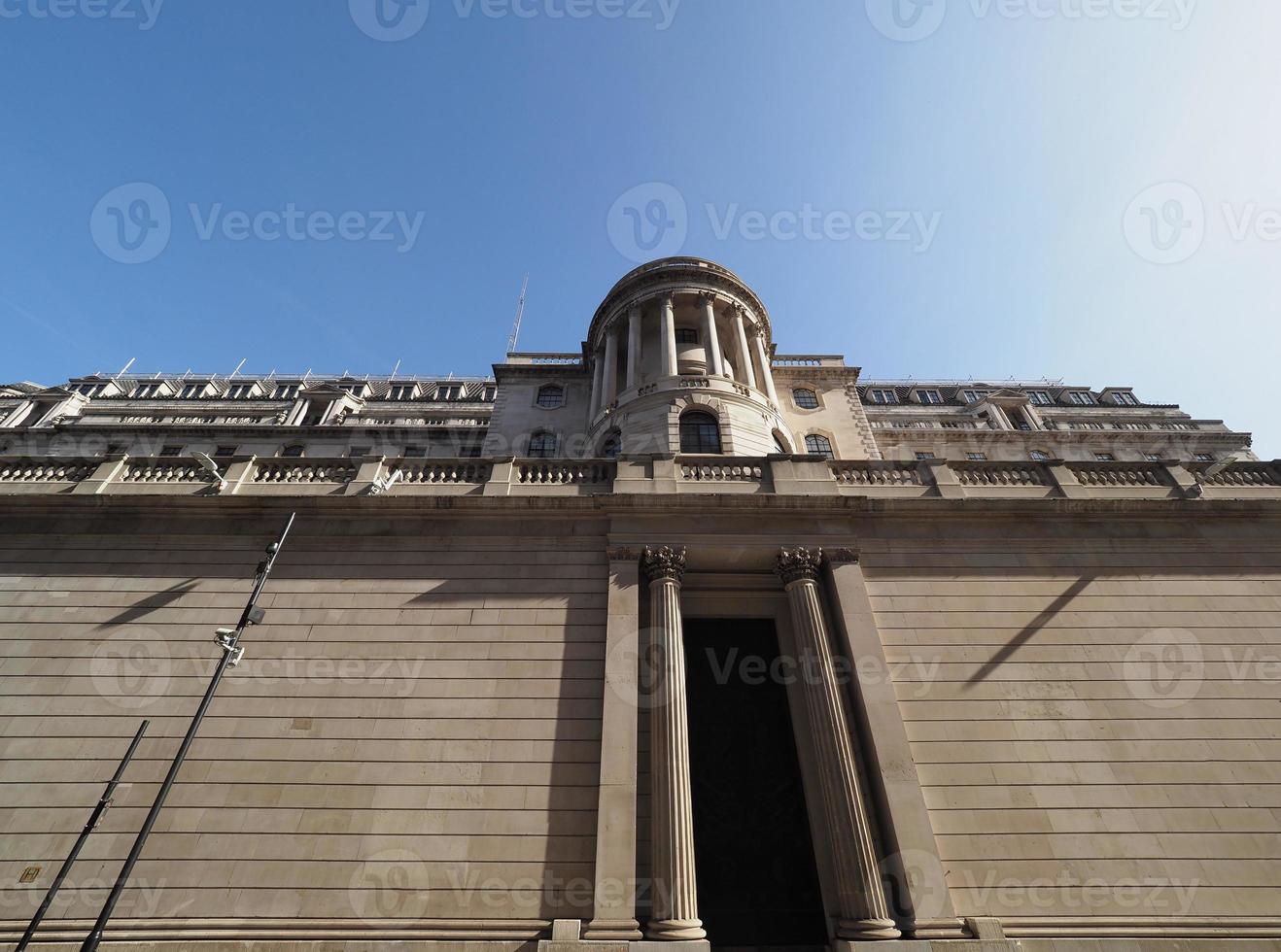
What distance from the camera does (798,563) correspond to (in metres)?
11.8

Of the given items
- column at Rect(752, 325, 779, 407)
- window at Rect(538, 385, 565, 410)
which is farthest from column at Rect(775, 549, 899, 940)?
window at Rect(538, 385, 565, 410)

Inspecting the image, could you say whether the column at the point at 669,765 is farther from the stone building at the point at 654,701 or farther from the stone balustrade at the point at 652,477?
the stone balustrade at the point at 652,477

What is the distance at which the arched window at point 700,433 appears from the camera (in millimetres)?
21641

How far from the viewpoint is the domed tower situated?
22156mm

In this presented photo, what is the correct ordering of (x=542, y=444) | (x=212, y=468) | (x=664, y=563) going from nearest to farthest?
(x=664, y=563) → (x=212, y=468) → (x=542, y=444)

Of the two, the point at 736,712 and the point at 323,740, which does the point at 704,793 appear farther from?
the point at 323,740

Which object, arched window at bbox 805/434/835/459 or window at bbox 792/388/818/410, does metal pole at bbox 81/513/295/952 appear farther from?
window at bbox 792/388/818/410

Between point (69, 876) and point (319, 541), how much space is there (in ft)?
21.1

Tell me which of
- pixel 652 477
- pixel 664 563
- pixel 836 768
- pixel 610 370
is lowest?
pixel 836 768

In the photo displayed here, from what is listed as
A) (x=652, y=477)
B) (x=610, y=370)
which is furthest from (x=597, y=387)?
(x=652, y=477)

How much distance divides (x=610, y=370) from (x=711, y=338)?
16.6 feet

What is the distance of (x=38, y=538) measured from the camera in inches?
477

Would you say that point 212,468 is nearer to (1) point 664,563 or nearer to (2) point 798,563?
(1) point 664,563

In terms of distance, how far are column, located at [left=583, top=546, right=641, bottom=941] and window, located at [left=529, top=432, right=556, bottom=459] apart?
54.5 ft
